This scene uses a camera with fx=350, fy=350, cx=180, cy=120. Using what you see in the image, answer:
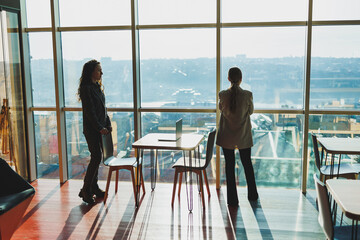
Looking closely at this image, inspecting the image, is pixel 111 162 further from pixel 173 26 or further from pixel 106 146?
pixel 173 26

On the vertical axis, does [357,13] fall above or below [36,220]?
above

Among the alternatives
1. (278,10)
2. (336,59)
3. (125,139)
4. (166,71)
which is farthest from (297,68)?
(125,139)

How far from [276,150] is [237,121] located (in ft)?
3.38

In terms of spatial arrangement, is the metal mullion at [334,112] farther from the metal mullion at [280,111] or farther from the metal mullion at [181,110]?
the metal mullion at [181,110]

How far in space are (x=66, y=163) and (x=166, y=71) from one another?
2.09m

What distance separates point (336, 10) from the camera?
178 inches

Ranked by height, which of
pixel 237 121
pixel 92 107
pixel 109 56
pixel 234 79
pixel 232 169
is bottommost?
pixel 232 169

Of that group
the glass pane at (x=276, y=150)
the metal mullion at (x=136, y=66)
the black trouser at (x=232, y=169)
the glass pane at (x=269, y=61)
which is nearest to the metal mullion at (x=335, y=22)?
the glass pane at (x=269, y=61)

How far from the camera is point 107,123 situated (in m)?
4.54

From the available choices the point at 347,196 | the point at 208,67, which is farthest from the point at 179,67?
the point at 347,196

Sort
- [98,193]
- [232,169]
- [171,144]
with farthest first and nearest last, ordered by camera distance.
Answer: [98,193] → [232,169] → [171,144]

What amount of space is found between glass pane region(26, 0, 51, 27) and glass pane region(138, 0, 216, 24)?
4.48 ft

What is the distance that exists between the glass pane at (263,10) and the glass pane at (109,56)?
1.43m

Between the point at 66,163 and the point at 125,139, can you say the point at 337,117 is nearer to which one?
the point at 125,139
